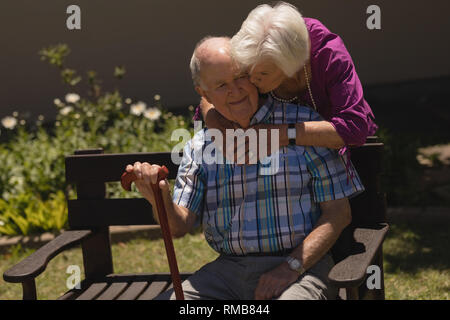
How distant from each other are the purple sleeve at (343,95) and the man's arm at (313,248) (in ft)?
0.91

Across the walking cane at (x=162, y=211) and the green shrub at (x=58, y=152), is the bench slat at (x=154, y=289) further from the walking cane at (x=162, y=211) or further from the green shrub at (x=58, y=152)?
the green shrub at (x=58, y=152)

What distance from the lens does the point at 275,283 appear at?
2354mm

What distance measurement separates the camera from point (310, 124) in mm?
2373

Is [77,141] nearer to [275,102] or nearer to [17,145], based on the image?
[17,145]

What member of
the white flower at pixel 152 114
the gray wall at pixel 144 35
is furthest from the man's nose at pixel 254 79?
the gray wall at pixel 144 35

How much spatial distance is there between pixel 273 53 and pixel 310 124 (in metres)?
0.31

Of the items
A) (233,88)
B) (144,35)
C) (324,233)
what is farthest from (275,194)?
(144,35)

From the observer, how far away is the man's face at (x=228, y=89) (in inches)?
92.2

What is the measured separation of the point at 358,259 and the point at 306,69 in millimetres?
741

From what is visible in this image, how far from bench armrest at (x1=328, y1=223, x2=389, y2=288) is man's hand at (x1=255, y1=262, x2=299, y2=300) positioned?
0.20m

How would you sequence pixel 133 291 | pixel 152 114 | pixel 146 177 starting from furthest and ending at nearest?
1. pixel 152 114
2. pixel 133 291
3. pixel 146 177

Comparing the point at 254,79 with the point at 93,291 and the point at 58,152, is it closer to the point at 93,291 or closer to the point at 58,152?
the point at 93,291

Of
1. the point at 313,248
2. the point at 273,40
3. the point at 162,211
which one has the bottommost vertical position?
the point at 313,248
